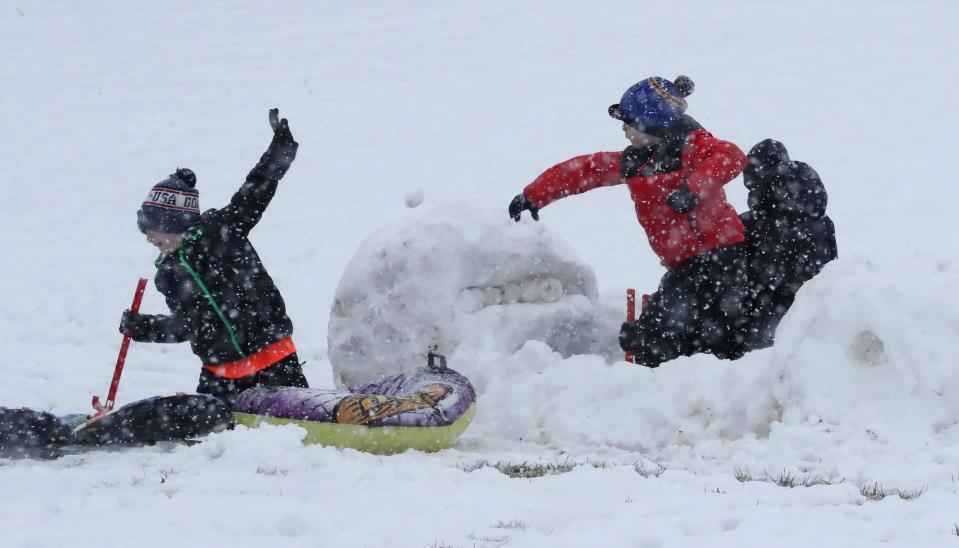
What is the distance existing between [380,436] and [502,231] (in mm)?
2075

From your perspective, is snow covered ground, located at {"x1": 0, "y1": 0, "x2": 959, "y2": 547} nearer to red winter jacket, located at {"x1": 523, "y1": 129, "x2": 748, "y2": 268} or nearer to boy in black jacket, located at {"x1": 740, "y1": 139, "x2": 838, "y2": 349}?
red winter jacket, located at {"x1": 523, "y1": 129, "x2": 748, "y2": 268}

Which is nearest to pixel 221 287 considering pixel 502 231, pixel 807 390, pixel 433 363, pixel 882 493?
pixel 433 363

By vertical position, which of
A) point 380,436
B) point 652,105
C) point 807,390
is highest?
point 652,105

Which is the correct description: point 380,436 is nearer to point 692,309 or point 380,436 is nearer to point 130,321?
point 130,321

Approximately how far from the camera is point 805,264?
6820mm

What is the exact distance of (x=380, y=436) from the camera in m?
5.38

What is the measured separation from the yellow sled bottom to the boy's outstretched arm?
1.34 m

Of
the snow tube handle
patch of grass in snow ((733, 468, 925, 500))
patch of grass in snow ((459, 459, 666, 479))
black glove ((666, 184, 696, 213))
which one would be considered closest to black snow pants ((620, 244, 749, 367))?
black glove ((666, 184, 696, 213))

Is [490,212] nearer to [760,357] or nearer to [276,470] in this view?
[760,357]

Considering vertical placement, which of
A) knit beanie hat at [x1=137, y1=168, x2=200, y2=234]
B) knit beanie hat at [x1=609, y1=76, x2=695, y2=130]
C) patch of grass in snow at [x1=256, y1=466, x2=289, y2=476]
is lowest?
→ patch of grass in snow at [x1=256, y1=466, x2=289, y2=476]

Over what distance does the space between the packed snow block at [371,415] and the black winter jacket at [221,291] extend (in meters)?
0.52

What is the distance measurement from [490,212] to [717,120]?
12394mm

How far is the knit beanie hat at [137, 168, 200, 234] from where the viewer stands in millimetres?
6074

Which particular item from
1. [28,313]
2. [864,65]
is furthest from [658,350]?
[864,65]
